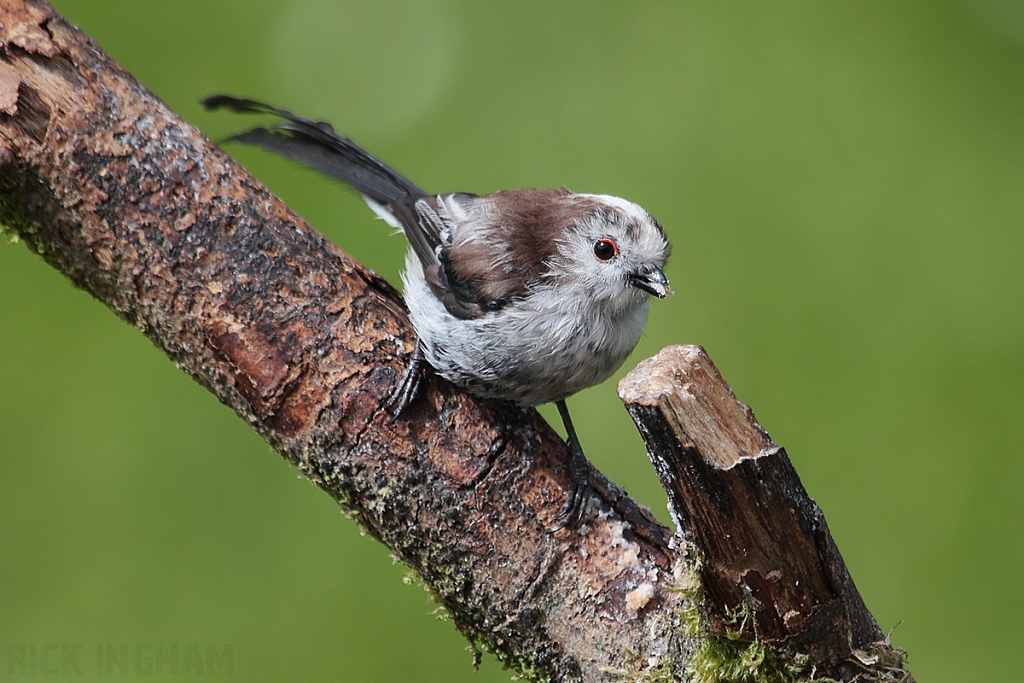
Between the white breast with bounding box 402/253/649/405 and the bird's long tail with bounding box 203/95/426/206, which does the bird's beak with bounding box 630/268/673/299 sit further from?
the bird's long tail with bounding box 203/95/426/206

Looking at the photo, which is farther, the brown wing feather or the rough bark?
the brown wing feather

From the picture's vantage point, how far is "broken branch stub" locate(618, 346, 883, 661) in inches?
74.5

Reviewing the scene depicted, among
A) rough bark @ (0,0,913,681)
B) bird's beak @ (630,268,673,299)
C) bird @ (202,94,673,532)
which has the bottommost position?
rough bark @ (0,0,913,681)

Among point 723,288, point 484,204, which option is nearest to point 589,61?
point 723,288

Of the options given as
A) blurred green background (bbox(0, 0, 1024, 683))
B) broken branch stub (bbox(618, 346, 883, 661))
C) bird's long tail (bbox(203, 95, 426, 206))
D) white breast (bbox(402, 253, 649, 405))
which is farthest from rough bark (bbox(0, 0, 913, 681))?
blurred green background (bbox(0, 0, 1024, 683))

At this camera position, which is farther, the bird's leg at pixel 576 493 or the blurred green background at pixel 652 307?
the blurred green background at pixel 652 307

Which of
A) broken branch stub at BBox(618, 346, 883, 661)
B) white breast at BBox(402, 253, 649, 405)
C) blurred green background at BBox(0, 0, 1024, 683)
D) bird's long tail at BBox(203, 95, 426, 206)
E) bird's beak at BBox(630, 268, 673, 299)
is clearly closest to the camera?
broken branch stub at BBox(618, 346, 883, 661)

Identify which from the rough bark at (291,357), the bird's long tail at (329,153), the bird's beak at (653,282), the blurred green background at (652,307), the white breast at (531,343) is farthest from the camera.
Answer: the blurred green background at (652,307)

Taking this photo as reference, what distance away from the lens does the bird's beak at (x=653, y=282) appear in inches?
107

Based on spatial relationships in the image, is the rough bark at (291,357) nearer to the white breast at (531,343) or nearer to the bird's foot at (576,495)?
the bird's foot at (576,495)

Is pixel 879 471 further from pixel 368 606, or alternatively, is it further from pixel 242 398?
pixel 242 398

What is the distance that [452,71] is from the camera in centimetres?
548

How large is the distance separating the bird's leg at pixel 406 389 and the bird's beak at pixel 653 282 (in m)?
0.78

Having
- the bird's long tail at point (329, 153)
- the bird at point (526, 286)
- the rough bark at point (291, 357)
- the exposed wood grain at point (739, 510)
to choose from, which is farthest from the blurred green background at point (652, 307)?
the exposed wood grain at point (739, 510)
